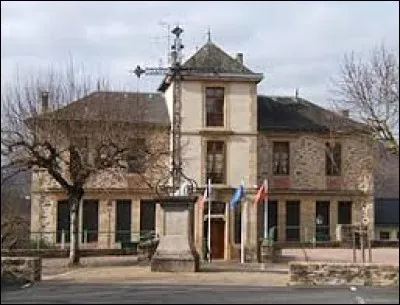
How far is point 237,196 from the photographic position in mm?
48938

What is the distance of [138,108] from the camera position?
48.1 m


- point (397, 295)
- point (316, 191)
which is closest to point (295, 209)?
point (316, 191)

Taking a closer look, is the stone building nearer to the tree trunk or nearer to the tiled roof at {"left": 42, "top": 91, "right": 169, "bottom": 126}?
the tiled roof at {"left": 42, "top": 91, "right": 169, "bottom": 126}

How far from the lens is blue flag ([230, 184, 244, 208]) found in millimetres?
48938

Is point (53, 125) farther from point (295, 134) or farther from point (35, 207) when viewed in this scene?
point (295, 134)

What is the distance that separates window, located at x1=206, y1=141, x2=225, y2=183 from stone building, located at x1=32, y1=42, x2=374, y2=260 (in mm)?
63

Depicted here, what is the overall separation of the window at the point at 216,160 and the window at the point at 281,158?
4343 millimetres

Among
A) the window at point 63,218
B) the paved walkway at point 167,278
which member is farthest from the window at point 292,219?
the paved walkway at point 167,278

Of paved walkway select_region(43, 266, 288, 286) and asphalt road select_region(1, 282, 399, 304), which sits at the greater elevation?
asphalt road select_region(1, 282, 399, 304)

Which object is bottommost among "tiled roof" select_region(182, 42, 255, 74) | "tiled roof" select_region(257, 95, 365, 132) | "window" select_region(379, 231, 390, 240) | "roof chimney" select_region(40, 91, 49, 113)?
"window" select_region(379, 231, 390, 240)

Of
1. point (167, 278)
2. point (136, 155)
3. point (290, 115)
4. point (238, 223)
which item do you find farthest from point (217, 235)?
point (167, 278)

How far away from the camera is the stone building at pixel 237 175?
52.9m

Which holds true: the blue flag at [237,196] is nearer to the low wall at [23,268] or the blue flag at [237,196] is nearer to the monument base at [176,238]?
the monument base at [176,238]

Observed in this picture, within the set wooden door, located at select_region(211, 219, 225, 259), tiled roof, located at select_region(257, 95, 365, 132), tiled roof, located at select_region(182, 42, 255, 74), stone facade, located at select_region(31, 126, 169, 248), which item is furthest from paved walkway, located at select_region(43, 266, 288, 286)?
tiled roof, located at select_region(257, 95, 365, 132)
